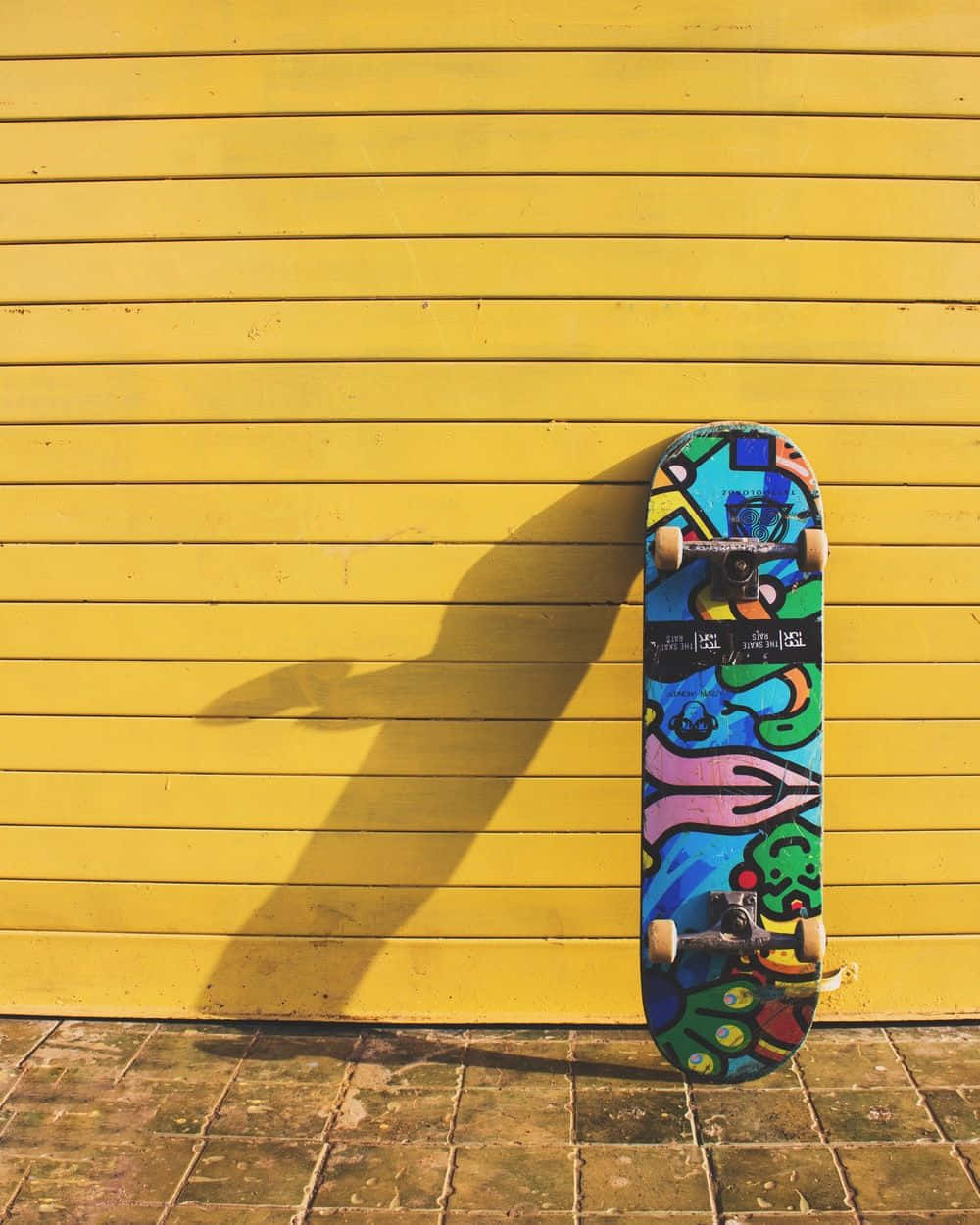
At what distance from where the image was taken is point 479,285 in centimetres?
307

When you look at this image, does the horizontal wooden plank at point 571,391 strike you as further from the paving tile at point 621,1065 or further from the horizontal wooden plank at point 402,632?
the paving tile at point 621,1065

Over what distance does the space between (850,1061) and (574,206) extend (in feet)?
8.46

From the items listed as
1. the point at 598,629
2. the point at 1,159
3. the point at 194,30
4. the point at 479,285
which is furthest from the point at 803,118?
the point at 1,159

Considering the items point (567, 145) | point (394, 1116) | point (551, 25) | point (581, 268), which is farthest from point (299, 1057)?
point (551, 25)

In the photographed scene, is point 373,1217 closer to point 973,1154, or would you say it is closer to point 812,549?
point 973,1154

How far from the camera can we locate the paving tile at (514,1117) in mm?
2715

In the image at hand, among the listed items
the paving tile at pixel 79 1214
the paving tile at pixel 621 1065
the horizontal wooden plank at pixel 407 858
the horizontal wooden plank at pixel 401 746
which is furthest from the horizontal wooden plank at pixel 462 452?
the paving tile at pixel 79 1214

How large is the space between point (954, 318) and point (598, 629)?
1363mm

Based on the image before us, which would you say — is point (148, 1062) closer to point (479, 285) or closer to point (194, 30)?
point (479, 285)

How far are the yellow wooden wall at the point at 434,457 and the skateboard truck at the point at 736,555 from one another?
406 mm

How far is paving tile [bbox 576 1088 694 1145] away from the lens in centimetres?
270

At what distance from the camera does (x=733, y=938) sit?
272cm

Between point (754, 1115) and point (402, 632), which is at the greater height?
point (402, 632)

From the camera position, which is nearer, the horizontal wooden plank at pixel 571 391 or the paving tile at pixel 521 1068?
the paving tile at pixel 521 1068
